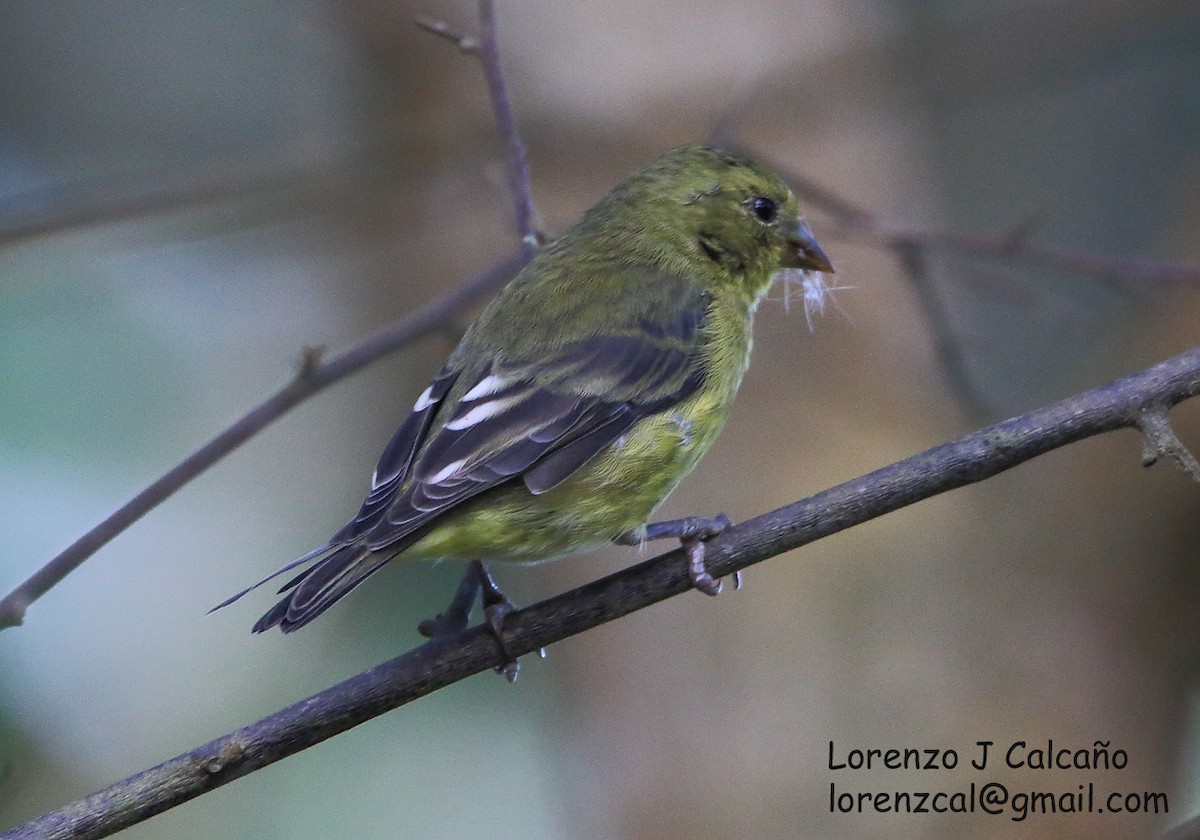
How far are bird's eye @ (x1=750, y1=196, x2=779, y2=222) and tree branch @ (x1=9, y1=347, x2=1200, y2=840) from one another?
155 cm

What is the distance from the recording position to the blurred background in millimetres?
5004

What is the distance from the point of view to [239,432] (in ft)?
11.1

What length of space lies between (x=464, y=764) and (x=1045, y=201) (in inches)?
181

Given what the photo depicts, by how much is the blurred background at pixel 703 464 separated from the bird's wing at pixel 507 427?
1.44 m

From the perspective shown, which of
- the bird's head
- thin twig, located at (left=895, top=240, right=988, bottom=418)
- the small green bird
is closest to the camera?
the small green bird

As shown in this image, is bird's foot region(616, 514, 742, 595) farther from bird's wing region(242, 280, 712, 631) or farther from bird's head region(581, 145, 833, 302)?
bird's head region(581, 145, 833, 302)

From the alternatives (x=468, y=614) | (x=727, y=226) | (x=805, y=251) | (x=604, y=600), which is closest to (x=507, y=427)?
(x=468, y=614)

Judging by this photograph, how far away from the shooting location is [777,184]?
422cm

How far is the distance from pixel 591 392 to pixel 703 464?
2245mm

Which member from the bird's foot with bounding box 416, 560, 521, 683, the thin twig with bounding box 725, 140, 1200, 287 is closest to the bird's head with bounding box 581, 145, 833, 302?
the thin twig with bounding box 725, 140, 1200, 287

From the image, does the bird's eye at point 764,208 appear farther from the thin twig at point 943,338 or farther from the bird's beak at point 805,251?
the thin twig at point 943,338

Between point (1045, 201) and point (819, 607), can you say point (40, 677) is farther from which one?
point (1045, 201)

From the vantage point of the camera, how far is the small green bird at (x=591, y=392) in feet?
10.4

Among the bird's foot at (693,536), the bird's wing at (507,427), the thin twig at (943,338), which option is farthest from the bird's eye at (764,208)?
the bird's foot at (693,536)
